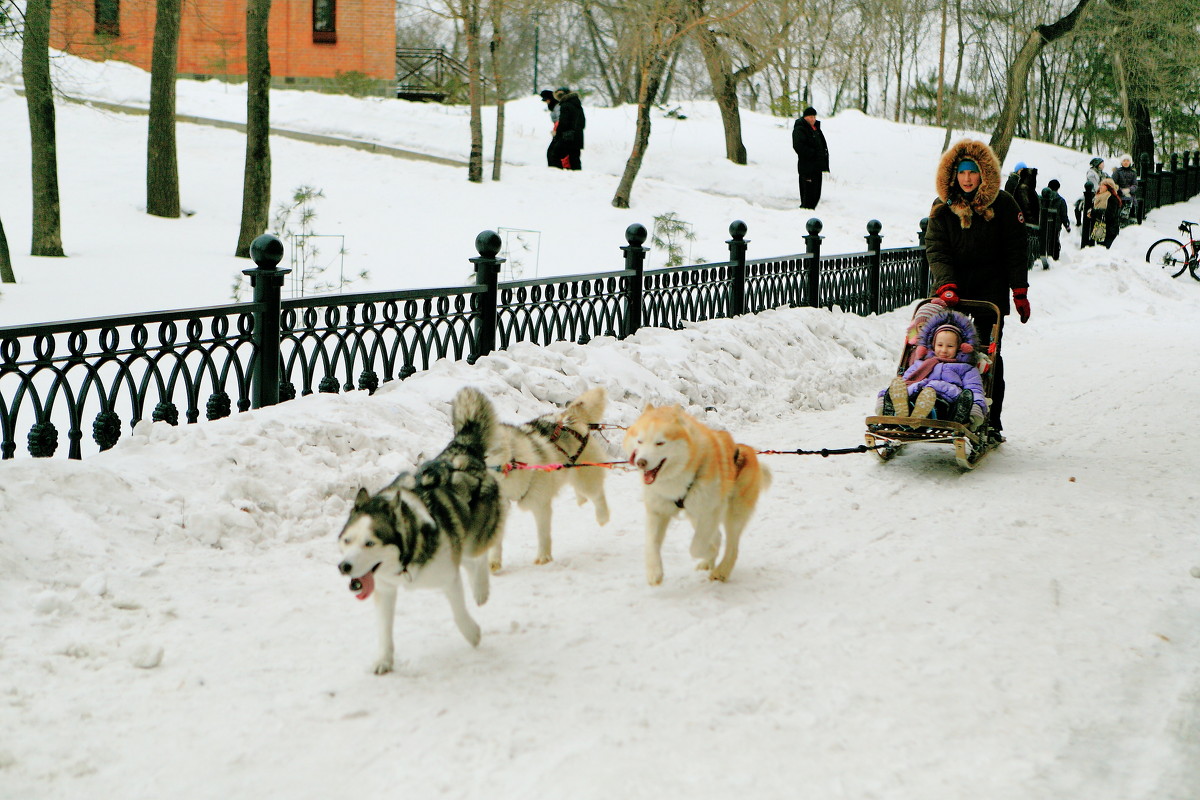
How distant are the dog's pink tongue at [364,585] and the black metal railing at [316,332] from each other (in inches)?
123

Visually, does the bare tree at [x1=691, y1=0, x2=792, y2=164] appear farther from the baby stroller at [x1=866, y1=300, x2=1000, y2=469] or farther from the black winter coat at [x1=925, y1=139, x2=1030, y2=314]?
the baby stroller at [x1=866, y1=300, x2=1000, y2=469]

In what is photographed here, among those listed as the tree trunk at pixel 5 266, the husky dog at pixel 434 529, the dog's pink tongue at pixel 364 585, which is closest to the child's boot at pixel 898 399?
the husky dog at pixel 434 529

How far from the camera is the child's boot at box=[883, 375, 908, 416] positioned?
7.86 metres

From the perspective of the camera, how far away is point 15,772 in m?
3.47

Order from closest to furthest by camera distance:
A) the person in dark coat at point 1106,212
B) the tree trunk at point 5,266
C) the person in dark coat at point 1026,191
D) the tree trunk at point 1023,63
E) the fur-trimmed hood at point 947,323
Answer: the fur-trimmed hood at point 947,323
the tree trunk at point 5,266
the person in dark coat at point 1026,191
the person in dark coat at point 1106,212
the tree trunk at point 1023,63

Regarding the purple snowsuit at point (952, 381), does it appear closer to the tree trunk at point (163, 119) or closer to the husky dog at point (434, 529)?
the husky dog at point (434, 529)

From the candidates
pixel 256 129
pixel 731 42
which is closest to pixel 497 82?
pixel 731 42

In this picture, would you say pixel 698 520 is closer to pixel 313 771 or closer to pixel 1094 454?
pixel 313 771

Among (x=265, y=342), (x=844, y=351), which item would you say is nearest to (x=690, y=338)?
(x=844, y=351)

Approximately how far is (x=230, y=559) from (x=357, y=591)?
7.06ft

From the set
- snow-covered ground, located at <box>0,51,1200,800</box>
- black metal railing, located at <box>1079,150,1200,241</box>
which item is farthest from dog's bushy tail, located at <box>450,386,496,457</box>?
black metal railing, located at <box>1079,150,1200,241</box>

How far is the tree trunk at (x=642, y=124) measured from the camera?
24.1 meters

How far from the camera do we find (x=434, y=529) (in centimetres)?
404

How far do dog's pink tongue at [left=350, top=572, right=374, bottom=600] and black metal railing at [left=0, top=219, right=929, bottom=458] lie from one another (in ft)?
10.3
